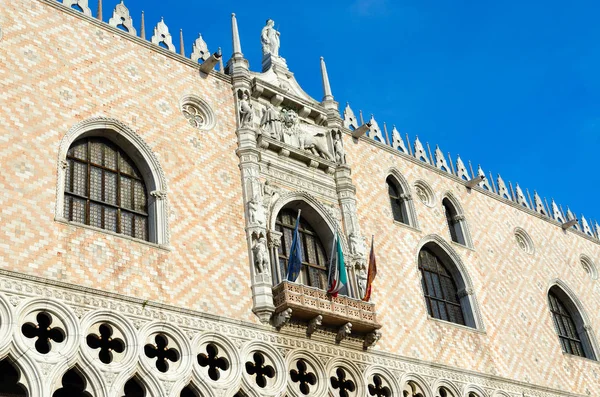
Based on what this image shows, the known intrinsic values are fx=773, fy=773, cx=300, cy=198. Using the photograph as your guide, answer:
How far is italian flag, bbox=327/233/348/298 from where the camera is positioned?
16422 mm

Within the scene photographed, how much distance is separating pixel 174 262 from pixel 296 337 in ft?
10.0

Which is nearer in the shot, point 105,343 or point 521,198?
point 105,343

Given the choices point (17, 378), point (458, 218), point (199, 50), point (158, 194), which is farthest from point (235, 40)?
point (17, 378)

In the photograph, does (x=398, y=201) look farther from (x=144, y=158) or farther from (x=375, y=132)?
(x=144, y=158)

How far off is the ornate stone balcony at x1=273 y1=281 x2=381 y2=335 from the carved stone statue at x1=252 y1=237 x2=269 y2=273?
52 cm

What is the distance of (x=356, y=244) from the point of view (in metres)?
18.3

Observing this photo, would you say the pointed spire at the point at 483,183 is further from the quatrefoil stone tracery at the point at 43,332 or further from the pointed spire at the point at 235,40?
the quatrefoil stone tracery at the point at 43,332

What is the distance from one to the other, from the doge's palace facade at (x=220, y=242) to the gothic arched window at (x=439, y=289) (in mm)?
59

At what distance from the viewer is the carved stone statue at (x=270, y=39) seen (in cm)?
2103

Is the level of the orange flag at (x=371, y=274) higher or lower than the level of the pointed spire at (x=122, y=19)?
lower

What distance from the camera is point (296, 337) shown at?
52.1 ft

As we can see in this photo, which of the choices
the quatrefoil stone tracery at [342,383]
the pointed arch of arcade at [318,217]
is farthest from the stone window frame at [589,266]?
the quatrefoil stone tracery at [342,383]

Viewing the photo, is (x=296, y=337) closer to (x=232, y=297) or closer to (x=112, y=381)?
(x=232, y=297)

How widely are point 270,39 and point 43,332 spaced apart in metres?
11.5
